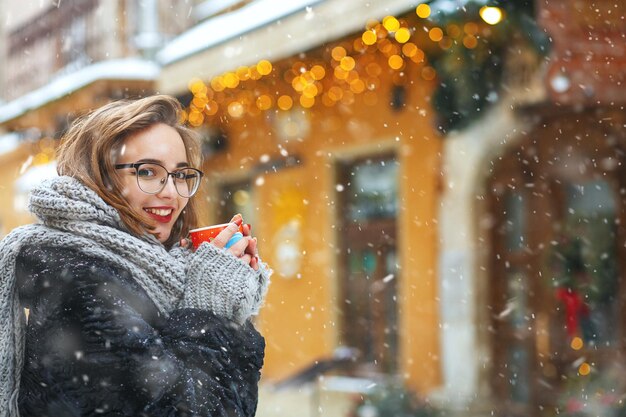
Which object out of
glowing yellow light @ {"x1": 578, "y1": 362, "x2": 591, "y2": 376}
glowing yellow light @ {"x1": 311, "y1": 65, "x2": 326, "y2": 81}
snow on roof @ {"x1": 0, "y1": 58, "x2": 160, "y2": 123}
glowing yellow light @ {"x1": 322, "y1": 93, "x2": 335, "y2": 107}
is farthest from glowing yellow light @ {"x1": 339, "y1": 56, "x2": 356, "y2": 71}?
glowing yellow light @ {"x1": 578, "y1": 362, "x2": 591, "y2": 376}

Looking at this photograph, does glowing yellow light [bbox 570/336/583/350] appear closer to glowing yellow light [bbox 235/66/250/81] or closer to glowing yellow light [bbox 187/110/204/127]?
glowing yellow light [bbox 235/66/250/81]

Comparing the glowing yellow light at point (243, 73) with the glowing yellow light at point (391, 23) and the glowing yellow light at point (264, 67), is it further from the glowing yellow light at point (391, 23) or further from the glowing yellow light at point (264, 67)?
the glowing yellow light at point (391, 23)

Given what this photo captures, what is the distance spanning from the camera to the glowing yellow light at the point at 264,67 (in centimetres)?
852

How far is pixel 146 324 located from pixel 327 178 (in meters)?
7.70

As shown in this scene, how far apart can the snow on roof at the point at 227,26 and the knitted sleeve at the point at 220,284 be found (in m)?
6.08

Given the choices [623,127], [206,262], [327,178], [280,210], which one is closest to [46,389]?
[206,262]

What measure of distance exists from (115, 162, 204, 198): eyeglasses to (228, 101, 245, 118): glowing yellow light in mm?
8402

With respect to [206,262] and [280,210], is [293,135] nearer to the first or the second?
[280,210]

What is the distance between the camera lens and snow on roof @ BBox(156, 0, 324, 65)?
8.24 meters

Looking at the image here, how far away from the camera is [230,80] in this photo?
9219mm

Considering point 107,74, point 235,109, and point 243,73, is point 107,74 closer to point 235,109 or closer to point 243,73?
point 235,109

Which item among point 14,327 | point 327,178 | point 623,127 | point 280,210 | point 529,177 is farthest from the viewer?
point 280,210

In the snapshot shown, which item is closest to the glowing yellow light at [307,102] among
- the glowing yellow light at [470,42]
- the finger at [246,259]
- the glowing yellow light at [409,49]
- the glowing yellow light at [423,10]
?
the glowing yellow light at [409,49]

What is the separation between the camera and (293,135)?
9.95m
